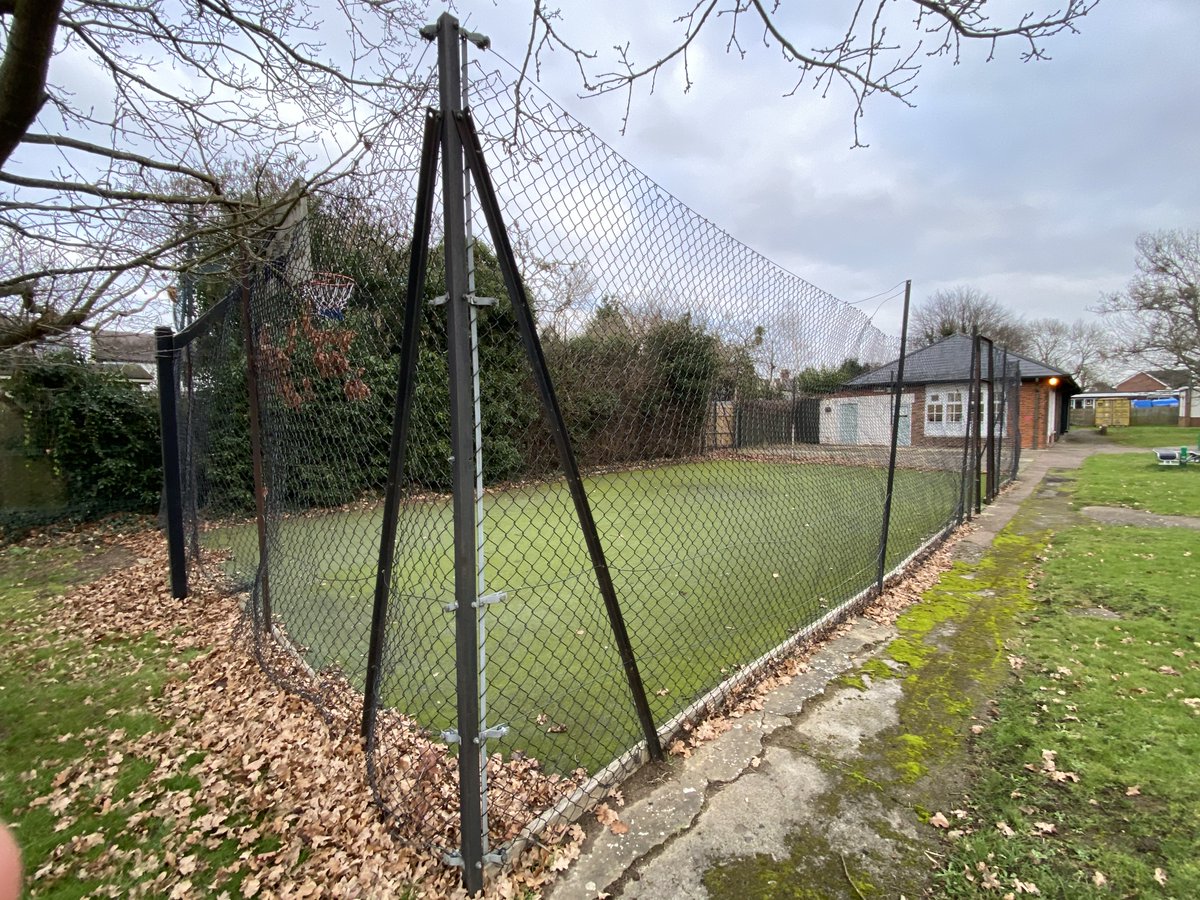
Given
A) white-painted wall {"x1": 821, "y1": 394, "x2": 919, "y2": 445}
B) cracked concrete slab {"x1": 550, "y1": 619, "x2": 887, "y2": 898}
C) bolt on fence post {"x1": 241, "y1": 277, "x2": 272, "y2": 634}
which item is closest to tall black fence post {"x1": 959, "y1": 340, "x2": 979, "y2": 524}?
white-painted wall {"x1": 821, "y1": 394, "x2": 919, "y2": 445}

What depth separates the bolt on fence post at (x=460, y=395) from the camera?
4.88ft

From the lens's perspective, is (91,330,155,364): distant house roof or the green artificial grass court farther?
(91,330,155,364): distant house roof

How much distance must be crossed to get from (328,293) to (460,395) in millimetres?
1490

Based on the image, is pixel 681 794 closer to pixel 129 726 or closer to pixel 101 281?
pixel 129 726

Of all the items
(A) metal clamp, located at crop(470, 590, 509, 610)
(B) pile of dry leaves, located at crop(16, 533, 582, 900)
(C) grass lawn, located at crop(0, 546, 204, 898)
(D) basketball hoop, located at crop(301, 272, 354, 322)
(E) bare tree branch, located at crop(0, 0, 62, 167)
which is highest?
(E) bare tree branch, located at crop(0, 0, 62, 167)

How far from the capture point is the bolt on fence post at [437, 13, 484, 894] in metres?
1.49

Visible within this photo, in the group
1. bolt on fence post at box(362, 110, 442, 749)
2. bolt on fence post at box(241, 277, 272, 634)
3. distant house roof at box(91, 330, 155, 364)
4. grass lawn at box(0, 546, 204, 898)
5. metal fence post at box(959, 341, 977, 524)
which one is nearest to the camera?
bolt on fence post at box(362, 110, 442, 749)

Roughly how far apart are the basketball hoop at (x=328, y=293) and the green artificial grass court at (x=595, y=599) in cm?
108

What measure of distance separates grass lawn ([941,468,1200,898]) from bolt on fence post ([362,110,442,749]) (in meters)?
2.07

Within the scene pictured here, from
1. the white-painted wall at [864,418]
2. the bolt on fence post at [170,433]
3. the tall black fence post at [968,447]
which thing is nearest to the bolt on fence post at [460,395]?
the white-painted wall at [864,418]

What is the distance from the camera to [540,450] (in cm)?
206

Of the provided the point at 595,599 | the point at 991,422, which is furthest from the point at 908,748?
the point at 991,422

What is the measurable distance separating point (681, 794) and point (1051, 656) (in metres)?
2.75

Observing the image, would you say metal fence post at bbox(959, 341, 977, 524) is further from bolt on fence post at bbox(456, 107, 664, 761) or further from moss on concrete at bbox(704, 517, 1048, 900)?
bolt on fence post at bbox(456, 107, 664, 761)
